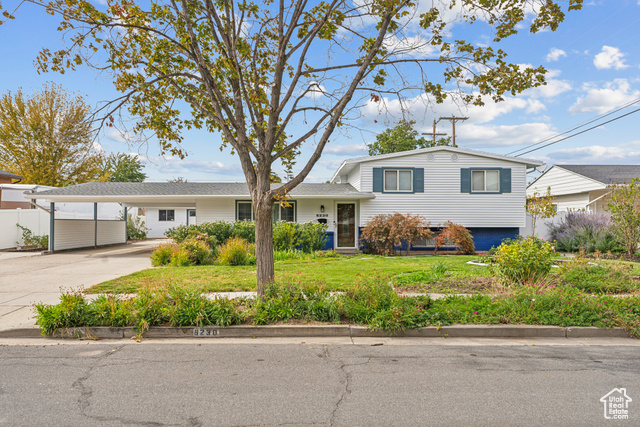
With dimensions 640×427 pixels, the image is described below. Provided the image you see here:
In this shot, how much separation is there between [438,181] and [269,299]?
1392 centimetres

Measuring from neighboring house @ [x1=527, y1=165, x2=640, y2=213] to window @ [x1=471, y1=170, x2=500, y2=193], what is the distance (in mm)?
4560

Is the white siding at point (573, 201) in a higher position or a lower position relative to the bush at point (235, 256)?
higher

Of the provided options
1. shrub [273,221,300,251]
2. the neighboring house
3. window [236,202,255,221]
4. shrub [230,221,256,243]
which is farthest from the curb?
the neighboring house

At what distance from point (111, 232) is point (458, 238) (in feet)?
61.8

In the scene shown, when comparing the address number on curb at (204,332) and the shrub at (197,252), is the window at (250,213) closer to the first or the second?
the shrub at (197,252)

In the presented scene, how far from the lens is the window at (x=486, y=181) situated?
18656 millimetres

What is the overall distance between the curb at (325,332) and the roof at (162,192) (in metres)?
11.9

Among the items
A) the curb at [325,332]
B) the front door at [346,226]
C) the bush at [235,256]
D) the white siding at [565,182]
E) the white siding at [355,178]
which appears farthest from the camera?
the white siding at [565,182]

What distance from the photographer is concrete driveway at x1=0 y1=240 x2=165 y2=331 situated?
261 inches

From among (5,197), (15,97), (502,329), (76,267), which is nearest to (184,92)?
(502,329)

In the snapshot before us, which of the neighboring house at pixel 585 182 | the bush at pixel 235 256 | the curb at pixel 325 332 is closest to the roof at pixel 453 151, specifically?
the neighboring house at pixel 585 182

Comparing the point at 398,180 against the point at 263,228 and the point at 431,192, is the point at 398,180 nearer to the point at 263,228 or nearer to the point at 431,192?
the point at 431,192

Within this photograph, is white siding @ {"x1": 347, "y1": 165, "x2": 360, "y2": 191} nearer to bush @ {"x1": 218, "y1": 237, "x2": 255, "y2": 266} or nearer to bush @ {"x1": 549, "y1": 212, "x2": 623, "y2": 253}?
bush @ {"x1": 218, "y1": 237, "x2": 255, "y2": 266}

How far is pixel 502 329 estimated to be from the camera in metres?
5.78
